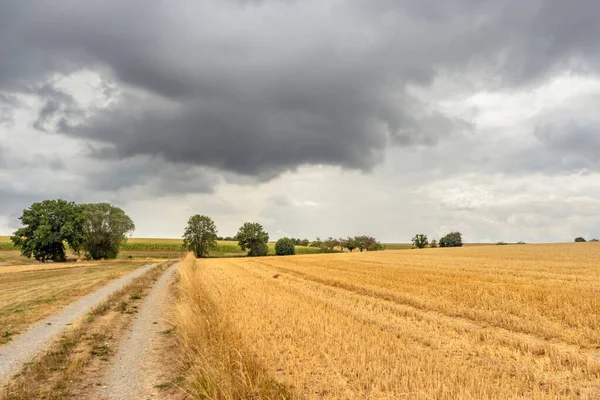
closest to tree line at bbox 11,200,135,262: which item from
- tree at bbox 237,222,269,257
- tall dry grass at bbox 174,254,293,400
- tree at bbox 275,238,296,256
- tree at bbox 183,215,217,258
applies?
tree at bbox 183,215,217,258

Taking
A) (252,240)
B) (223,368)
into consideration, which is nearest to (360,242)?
(252,240)

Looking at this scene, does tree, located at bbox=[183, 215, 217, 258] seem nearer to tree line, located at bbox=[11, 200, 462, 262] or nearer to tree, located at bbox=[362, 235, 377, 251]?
tree line, located at bbox=[11, 200, 462, 262]

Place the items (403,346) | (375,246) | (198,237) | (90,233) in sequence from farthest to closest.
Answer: (375,246) → (198,237) → (90,233) → (403,346)

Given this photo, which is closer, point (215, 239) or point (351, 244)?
point (215, 239)

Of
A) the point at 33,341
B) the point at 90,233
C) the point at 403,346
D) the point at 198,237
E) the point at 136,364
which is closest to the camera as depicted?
the point at 403,346

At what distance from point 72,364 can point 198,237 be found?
109 meters

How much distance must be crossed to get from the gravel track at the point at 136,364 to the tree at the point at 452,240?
150423mm

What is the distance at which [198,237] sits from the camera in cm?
11450

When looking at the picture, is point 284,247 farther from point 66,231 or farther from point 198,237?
point 66,231

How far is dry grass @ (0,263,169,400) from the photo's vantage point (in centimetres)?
775

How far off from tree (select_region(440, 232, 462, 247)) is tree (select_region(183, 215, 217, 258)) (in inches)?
3694

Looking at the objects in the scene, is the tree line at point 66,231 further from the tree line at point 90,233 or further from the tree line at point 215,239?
the tree line at point 215,239

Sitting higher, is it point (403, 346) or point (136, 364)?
point (403, 346)

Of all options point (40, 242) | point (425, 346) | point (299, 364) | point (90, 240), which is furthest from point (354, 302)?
point (90, 240)
